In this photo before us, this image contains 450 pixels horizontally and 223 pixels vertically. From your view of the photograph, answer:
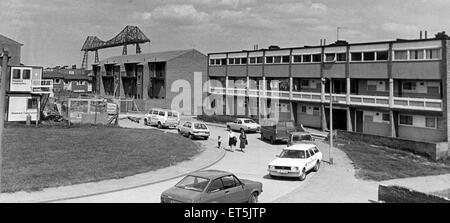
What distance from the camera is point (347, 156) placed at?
2819 centimetres

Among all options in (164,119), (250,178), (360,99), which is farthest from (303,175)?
(164,119)

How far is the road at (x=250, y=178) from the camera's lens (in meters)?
15.3

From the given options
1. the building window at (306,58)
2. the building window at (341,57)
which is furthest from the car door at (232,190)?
the building window at (306,58)

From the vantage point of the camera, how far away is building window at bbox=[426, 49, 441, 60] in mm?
34062

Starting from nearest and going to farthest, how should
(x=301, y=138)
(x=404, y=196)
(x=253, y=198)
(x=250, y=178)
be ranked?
(x=404, y=196) < (x=253, y=198) < (x=250, y=178) < (x=301, y=138)

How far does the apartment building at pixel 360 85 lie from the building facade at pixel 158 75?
52.2 feet

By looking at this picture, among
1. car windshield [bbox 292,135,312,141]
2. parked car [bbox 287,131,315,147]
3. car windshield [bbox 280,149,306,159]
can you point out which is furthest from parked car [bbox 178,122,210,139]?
car windshield [bbox 280,149,306,159]

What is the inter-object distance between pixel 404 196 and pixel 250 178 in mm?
7821

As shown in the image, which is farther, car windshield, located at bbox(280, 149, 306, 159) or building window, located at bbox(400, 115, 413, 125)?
building window, located at bbox(400, 115, 413, 125)

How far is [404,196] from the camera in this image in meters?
13.8

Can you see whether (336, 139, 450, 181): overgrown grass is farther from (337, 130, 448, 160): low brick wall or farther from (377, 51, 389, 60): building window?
(377, 51, 389, 60): building window

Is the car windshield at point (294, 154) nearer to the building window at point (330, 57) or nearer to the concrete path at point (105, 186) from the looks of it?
the concrete path at point (105, 186)

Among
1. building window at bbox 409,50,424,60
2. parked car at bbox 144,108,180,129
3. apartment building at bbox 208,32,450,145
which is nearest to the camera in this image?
apartment building at bbox 208,32,450,145

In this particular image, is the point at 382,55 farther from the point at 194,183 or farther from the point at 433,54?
the point at 194,183
